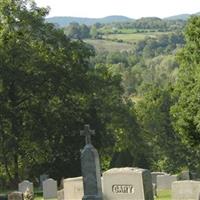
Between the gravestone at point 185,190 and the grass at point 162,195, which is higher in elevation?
the gravestone at point 185,190

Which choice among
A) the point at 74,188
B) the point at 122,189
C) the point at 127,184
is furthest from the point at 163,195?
the point at 127,184

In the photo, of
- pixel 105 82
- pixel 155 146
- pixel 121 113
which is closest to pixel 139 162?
pixel 121 113

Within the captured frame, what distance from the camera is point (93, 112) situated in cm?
4397

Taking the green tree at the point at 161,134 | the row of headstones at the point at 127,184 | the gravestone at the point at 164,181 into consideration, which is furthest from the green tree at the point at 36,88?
the green tree at the point at 161,134

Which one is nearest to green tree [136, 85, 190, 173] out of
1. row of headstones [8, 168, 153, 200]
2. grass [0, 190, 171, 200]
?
grass [0, 190, 171, 200]

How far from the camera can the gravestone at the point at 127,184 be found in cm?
2102

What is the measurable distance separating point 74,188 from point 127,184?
426 centimetres

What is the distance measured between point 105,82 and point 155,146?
83.1ft

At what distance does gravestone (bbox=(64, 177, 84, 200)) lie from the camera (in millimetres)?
24953

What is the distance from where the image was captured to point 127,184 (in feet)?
70.0

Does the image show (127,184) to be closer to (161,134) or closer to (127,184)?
(127,184)

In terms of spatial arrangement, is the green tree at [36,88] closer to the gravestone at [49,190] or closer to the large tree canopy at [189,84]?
the large tree canopy at [189,84]

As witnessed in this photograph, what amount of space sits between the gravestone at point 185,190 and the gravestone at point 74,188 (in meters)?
3.58

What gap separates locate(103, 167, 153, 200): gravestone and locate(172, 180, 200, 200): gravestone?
2.39m
